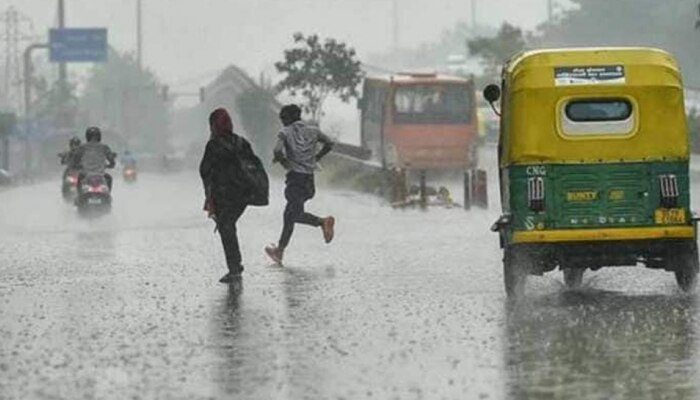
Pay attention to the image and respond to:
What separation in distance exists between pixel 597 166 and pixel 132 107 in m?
132

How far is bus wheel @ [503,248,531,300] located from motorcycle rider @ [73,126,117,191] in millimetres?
17795

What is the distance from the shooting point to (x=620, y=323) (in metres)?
14.6

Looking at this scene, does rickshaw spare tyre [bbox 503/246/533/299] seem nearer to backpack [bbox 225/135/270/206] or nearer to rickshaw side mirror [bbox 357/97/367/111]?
backpack [bbox 225/135/270/206]

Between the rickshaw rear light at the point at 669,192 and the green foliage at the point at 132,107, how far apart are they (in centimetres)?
12103

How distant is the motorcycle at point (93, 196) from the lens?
34.9 meters

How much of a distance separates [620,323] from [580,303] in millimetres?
1737

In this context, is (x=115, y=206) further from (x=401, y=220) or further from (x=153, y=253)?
(x=153, y=253)

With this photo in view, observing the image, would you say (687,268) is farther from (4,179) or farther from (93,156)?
(4,179)

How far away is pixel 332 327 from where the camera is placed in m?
14.6

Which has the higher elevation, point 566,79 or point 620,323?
point 566,79

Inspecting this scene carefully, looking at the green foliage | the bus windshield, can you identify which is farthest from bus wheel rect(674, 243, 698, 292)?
the green foliage

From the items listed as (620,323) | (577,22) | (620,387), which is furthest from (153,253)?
(577,22)

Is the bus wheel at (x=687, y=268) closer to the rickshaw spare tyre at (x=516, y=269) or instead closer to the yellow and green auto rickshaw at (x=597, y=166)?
the yellow and green auto rickshaw at (x=597, y=166)

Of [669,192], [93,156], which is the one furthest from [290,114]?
[93,156]
